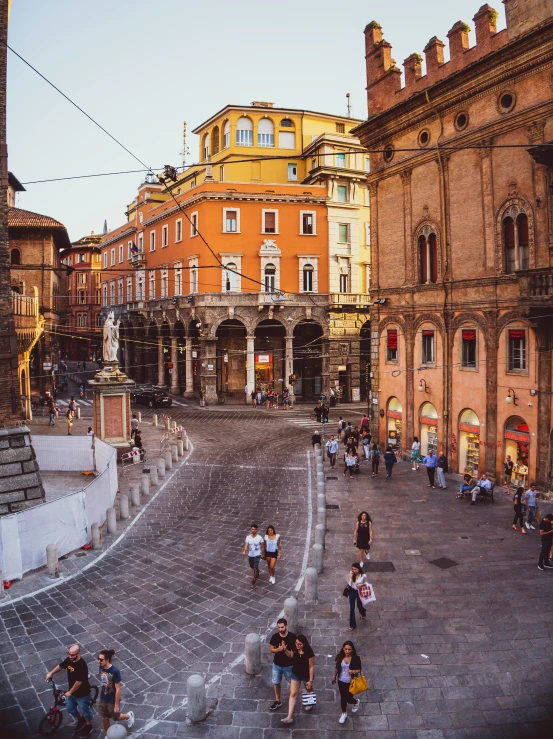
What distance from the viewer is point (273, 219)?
1607 inches

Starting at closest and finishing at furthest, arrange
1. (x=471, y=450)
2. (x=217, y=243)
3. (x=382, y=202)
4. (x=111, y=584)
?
1. (x=111, y=584)
2. (x=471, y=450)
3. (x=382, y=202)
4. (x=217, y=243)

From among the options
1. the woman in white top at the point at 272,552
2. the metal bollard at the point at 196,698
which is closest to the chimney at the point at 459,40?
the woman in white top at the point at 272,552

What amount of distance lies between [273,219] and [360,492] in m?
27.0

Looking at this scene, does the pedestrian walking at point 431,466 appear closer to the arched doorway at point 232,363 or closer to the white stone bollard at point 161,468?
the white stone bollard at point 161,468

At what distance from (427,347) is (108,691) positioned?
1832 cm

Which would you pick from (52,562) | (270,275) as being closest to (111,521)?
(52,562)

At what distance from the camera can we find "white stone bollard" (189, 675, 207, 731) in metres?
7.10

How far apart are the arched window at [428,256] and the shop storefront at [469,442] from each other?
5.49 m

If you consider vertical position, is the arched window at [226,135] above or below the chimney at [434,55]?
above

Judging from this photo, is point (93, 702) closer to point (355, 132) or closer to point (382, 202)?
point (382, 202)

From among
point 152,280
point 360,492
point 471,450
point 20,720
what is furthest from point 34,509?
point 152,280

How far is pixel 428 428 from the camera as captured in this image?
22531mm

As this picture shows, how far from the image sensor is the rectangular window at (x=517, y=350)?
716 inches

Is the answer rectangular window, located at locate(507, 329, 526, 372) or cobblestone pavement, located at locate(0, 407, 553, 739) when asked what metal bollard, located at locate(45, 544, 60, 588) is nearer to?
cobblestone pavement, located at locate(0, 407, 553, 739)
